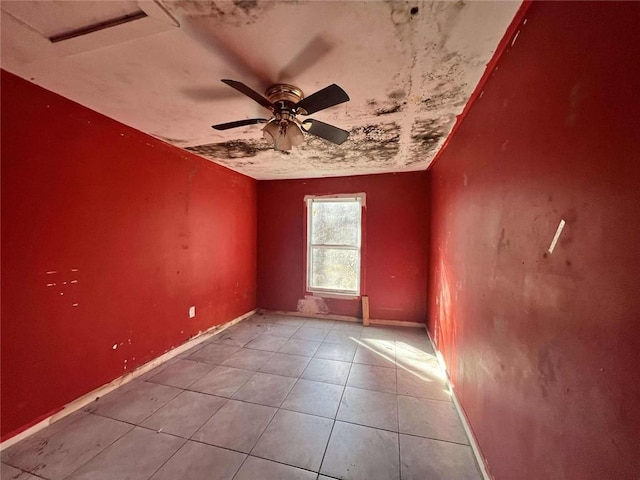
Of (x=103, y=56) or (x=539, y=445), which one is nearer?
(x=539, y=445)

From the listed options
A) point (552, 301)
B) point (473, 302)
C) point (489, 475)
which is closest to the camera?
point (552, 301)

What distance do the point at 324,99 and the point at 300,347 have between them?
2.55 m

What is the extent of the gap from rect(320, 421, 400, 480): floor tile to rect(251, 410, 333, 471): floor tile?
0.21 feet

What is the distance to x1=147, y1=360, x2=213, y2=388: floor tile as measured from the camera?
212cm

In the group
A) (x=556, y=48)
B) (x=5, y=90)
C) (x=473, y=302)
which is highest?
(x=5, y=90)

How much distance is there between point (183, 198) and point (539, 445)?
321 centimetres

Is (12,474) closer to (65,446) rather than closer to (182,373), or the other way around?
(65,446)

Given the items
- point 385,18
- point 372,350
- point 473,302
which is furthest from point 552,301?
point 372,350

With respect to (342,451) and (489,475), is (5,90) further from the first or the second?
(489,475)

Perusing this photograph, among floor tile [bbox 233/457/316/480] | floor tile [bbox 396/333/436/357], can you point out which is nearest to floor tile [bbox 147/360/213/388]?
floor tile [bbox 233/457/316/480]

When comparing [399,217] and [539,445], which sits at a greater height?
[399,217]

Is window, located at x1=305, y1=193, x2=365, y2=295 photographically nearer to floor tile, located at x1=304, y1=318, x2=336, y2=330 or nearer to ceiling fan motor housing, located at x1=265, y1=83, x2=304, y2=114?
floor tile, located at x1=304, y1=318, x2=336, y2=330

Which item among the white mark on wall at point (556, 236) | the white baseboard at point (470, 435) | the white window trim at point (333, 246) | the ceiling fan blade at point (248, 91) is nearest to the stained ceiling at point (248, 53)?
the ceiling fan blade at point (248, 91)

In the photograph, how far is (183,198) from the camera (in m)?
2.70
